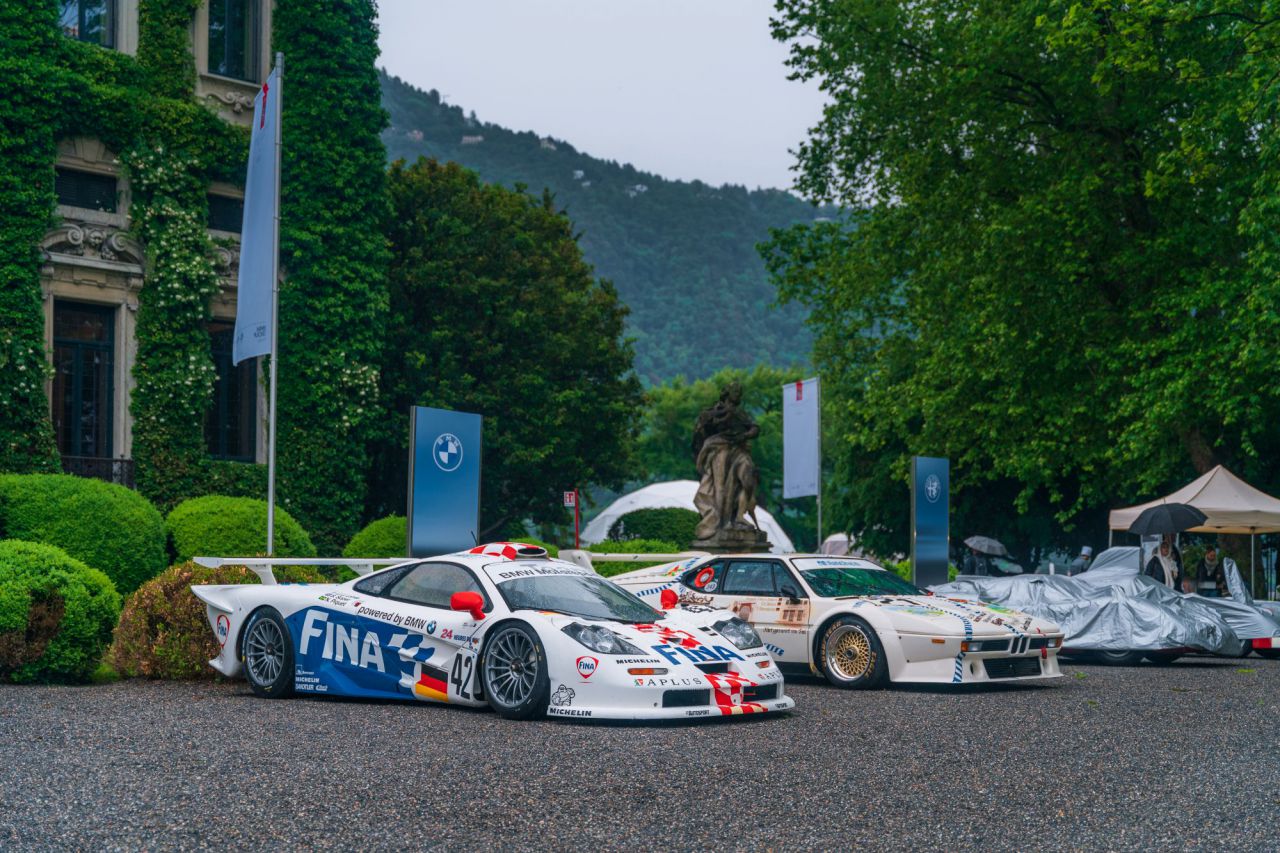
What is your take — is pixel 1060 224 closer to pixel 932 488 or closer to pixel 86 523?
pixel 932 488

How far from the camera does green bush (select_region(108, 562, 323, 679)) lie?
13133 mm

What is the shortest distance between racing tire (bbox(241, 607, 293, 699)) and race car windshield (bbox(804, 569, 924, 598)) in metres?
5.22

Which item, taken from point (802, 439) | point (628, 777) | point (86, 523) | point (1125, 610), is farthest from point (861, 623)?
point (802, 439)

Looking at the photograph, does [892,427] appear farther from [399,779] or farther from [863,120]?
[399,779]

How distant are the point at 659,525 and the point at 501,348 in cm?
820

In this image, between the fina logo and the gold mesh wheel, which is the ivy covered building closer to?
the fina logo

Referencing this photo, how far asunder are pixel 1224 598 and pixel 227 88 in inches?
850

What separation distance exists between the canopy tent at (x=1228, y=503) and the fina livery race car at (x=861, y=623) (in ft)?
33.2

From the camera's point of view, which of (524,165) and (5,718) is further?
(524,165)

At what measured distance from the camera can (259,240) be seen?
18047 mm

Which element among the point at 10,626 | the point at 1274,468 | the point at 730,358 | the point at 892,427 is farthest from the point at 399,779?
the point at 730,358

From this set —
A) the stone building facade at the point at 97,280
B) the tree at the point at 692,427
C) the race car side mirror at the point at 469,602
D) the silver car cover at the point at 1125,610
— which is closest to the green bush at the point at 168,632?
the race car side mirror at the point at 469,602

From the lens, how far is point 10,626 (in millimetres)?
12172

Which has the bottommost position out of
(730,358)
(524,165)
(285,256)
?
(285,256)
